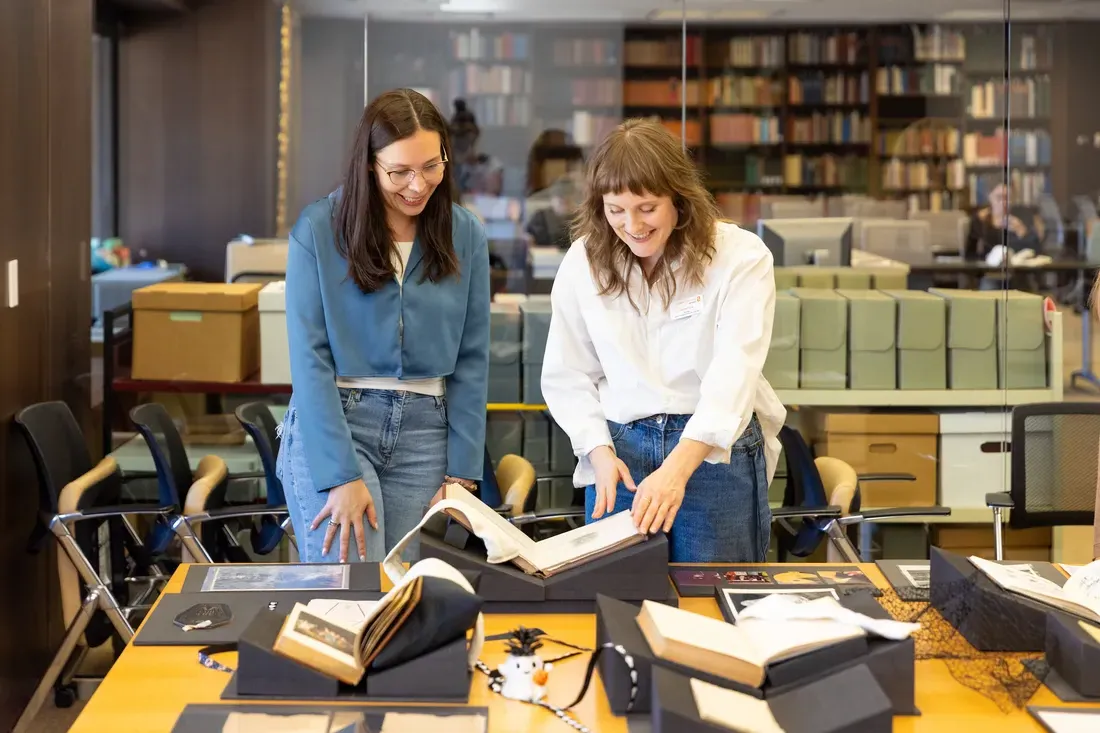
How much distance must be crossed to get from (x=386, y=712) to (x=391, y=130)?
1.20 meters

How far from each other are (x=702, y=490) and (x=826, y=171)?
2.44 m

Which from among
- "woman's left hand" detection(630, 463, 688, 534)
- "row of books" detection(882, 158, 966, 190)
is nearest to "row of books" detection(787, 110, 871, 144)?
"row of books" detection(882, 158, 966, 190)

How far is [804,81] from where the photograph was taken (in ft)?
14.9

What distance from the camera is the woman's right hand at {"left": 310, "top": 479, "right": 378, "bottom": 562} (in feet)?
8.14

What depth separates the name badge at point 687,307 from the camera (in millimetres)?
2422

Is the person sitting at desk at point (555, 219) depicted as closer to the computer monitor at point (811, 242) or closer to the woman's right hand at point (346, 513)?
the computer monitor at point (811, 242)

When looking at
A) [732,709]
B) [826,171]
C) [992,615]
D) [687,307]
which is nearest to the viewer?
[732,709]

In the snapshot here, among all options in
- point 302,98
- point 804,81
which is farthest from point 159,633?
point 804,81

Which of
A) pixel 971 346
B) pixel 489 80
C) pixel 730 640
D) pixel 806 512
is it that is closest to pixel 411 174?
pixel 730 640

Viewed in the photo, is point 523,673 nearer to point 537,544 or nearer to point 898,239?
point 537,544

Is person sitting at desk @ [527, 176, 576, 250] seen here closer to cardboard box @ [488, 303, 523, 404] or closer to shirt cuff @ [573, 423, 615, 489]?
cardboard box @ [488, 303, 523, 404]

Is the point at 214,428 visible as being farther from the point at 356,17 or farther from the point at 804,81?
the point at 804,81

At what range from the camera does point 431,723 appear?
1682 millimetres

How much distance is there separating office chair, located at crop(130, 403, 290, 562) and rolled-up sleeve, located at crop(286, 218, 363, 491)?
3.99 feet
